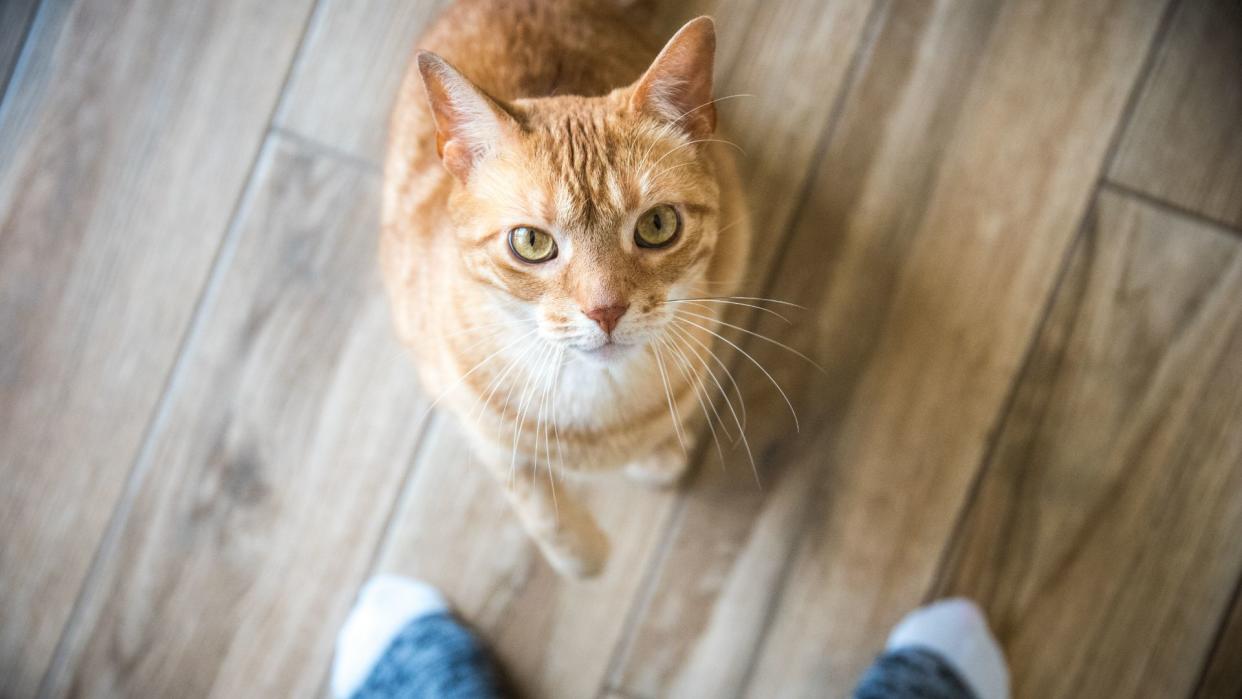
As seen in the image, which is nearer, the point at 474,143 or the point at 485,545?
the point at 474,143

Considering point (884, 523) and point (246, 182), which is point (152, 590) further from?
point (884, 523)

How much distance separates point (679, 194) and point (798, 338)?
0.61 m

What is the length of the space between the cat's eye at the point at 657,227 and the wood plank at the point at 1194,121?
102 cm

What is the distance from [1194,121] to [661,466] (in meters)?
1.17

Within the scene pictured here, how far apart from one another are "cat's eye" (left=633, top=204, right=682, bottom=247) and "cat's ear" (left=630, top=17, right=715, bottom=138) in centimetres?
10

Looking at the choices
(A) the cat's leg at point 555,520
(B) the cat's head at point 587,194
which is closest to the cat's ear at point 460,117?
(B) the cat's head at point 587,194

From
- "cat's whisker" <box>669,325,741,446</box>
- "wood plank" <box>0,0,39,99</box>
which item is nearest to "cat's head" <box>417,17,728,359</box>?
"cat's whisker" <box>669,325,741,446</box>

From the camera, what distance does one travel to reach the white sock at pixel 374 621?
4.55ft

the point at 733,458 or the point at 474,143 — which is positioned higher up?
the point at 474,143

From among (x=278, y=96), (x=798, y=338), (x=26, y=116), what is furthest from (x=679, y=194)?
(x=26, y=116)

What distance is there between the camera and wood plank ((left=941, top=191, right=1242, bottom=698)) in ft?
4.58

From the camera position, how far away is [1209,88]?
4.78 ft

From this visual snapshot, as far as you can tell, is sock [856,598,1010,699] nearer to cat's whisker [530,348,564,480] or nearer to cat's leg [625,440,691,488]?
cat's leg [625,440,691,488]

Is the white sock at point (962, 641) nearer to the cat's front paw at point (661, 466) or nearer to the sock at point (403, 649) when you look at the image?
the cat's front paw at point (661, 466)
